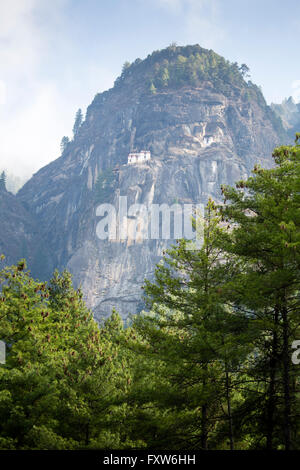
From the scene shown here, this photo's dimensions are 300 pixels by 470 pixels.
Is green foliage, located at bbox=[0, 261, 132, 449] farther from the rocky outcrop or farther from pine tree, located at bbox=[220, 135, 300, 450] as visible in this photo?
the rocky outcrop

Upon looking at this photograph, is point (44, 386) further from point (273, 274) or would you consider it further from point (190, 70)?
point (190, 70)

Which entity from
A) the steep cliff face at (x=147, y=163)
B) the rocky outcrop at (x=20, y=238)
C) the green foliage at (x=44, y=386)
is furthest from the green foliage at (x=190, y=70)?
the green foliage at (x=44, y=386)

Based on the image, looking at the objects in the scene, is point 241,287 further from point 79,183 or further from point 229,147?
point 79,183

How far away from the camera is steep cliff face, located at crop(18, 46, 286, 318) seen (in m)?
98.4

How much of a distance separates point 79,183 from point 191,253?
114 meters

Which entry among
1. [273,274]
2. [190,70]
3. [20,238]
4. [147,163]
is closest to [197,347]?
[273,274]

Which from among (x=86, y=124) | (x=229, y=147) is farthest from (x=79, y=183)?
(x=229, y=147)

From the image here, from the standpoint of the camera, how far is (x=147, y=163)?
348 ft

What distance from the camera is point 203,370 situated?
37.3ft

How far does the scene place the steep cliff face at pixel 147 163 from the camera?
9838 centimetres

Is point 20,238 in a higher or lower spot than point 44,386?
higher

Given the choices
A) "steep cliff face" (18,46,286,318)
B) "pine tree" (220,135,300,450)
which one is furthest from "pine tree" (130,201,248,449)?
"steep cliff face" (18,46,286,318)

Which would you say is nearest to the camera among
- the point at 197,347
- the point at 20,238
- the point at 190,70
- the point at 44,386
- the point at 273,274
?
the point at 273,274

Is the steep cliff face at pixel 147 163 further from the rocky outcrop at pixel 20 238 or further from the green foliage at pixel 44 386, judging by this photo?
the green foliage at pixel 44 386
